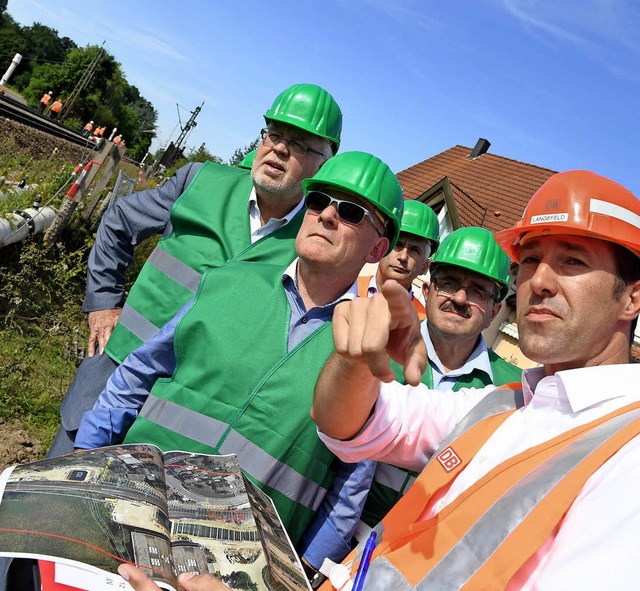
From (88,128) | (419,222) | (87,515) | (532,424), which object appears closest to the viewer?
(87,515)

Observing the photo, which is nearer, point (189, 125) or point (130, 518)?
point (130, 518)

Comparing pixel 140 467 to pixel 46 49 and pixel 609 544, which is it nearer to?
pixel 609 544

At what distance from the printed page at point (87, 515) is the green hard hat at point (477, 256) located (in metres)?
2.61

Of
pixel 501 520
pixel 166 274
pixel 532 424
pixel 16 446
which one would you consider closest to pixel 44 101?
pixel 16 446

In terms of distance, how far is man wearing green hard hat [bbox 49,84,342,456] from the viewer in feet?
12.0

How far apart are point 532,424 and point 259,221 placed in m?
2.35

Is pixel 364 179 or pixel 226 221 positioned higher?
pixel 364 179

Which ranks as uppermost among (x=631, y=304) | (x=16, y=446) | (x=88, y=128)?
(x=88, y=128)

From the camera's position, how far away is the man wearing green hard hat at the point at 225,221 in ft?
12.0

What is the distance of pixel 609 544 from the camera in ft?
4.23

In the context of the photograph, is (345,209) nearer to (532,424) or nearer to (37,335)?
(532,424)

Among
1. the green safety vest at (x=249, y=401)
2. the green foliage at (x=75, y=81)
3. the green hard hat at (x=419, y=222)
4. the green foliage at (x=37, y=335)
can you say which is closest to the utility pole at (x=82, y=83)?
the green foliage at (x=75, y=81)

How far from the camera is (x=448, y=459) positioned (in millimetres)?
1906

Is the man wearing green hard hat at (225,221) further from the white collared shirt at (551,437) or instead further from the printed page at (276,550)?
the printed page at (276,550)
